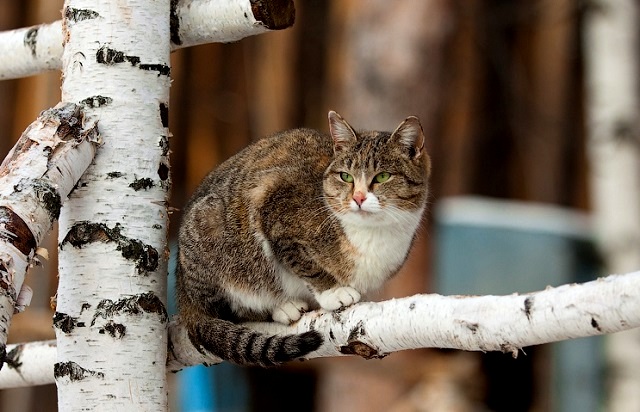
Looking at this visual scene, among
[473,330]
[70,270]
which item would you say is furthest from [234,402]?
[473,330]

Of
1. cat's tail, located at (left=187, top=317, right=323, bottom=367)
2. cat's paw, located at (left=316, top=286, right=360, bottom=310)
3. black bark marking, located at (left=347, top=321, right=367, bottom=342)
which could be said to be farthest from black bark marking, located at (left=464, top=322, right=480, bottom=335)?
cat's paw, located at (left=316, top=286, right=360, bottom=310)

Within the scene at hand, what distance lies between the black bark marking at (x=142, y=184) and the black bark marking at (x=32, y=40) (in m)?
0.51

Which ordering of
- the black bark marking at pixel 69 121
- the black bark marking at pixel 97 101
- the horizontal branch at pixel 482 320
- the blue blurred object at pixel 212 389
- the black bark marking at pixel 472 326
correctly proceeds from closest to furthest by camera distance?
the horizontal branch at pixel 482 320
the black bark marking at pixel 472 326
the black bark marking at pixel 69 121
the black bark marking at pixel 97 101
the blue blurred object at pixel 212 389

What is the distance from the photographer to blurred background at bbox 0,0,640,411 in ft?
15.4

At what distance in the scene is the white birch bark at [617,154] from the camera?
4.66 meters

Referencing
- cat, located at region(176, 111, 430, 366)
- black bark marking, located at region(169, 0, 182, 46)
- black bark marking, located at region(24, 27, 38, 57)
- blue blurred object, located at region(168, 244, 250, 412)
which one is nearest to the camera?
black bark marking, located at region(169, 0, 182, 46)

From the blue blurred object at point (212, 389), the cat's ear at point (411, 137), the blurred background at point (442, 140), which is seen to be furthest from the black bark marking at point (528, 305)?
the blue blurred object at point (212, 389)

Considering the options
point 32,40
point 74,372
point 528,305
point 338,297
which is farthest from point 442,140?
point 528,305

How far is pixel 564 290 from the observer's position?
146cm

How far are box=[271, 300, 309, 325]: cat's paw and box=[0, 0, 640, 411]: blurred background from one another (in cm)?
154

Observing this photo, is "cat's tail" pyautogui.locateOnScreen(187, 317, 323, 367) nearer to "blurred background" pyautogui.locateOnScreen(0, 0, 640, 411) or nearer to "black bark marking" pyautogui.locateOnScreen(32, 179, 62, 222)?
"black bark marking" pyautogui.locateOnScreen(32, 179, 62, 222)

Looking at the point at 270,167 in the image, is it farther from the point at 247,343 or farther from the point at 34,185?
the point at 34,185

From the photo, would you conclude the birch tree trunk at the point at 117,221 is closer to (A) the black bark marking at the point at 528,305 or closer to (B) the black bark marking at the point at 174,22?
(B) the black bark marking at the point at 174,22

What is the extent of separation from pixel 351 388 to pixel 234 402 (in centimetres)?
115
